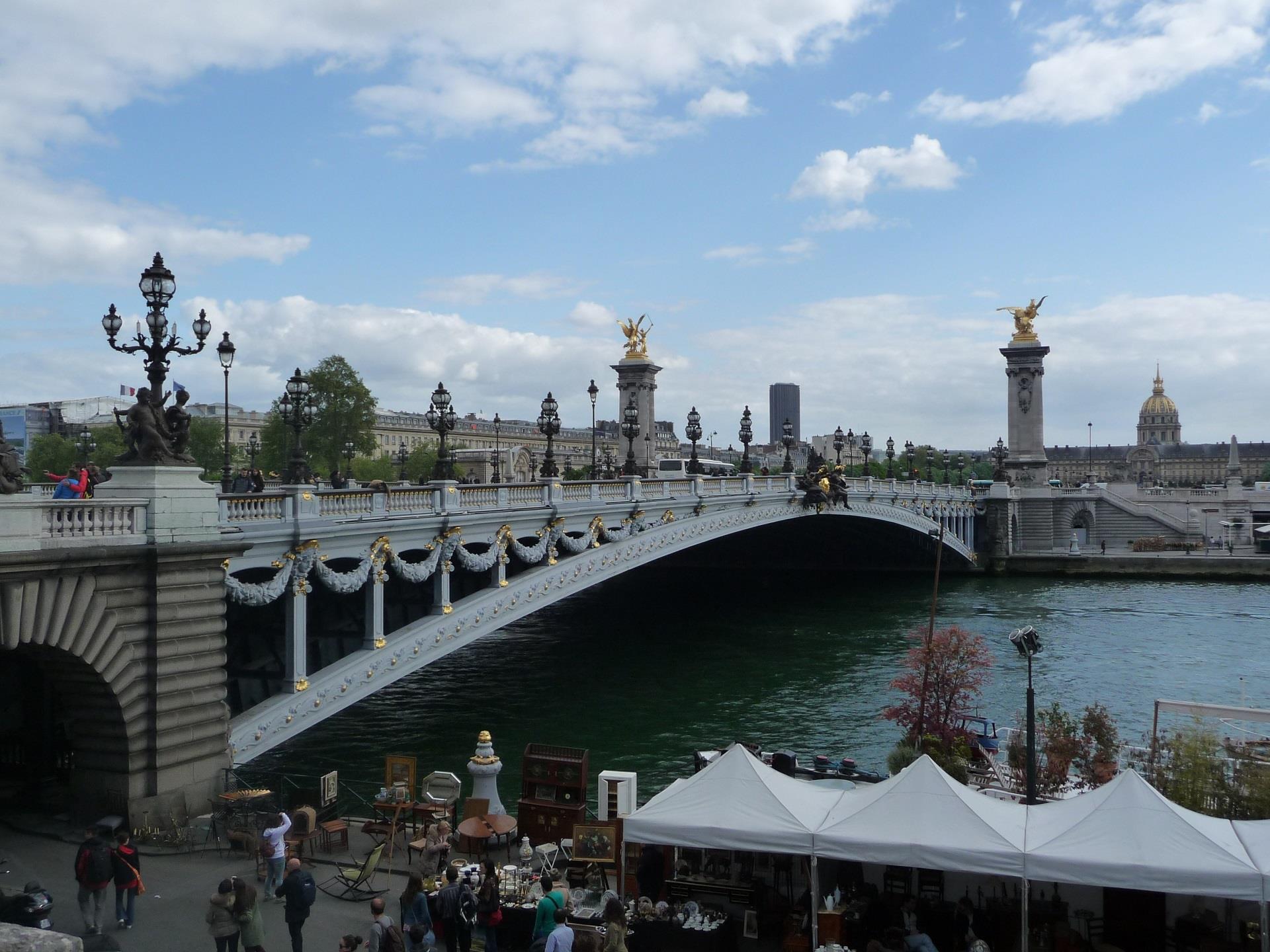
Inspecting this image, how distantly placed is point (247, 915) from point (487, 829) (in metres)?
4.55

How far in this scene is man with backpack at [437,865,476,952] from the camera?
1148 cm

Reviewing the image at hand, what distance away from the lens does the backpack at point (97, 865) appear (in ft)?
38.0

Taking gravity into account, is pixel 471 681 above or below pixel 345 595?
below

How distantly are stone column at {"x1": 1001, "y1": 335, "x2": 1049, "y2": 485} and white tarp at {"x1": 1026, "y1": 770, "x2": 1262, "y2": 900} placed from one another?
82.4 meters

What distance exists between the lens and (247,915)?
1067 cm

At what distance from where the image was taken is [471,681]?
34.3m

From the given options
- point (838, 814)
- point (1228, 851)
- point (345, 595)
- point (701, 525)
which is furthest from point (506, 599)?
point (1228, 851)

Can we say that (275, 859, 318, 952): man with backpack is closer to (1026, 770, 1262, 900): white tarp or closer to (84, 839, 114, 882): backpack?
(84, 839, 114, 882): backpack

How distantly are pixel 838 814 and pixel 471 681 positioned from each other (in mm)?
23477

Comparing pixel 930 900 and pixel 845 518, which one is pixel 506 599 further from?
pixel 845 518

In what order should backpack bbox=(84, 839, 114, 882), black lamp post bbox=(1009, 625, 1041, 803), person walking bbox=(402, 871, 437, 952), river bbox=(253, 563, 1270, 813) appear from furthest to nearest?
river bbox=(253, 563, 1270, 813) → black lamp post bbox=(1009, 625, 1041, 803) → backpack bbox=(84, 839, 114, 882) → person walking bbox=(402, 871, 437, 952)

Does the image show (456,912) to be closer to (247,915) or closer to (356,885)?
(247,915)

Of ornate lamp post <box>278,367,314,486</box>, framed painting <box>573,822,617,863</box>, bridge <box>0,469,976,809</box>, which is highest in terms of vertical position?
ornate lamp post <box>278,367,314,486</box>

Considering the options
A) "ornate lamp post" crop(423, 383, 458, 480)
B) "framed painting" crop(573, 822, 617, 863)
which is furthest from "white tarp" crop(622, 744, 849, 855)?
"ornate lamp post" crop(423, 383, 458, 480)
